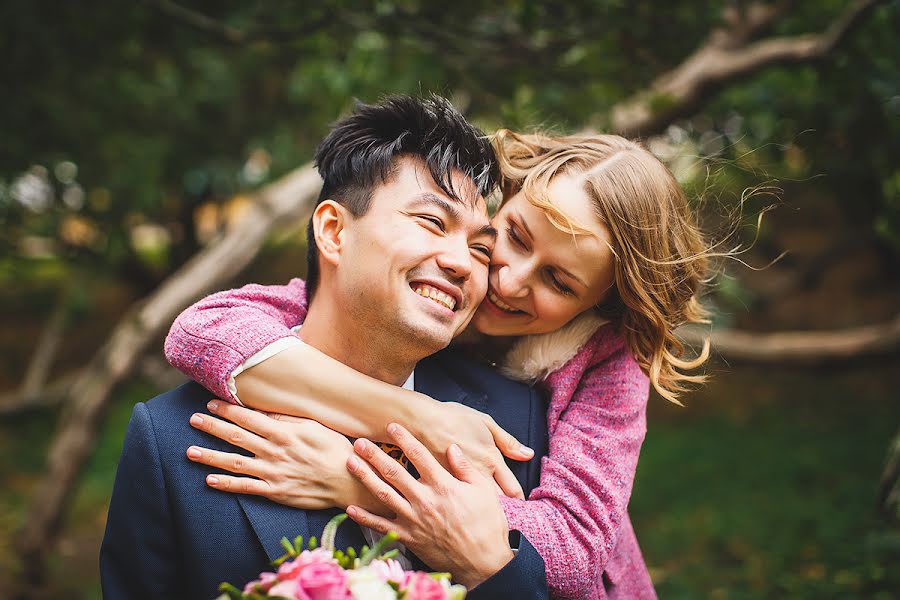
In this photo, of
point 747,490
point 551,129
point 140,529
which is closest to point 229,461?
point 140,529

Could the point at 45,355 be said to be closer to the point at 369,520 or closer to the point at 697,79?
the point at 697,79

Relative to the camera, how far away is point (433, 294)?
202 cm

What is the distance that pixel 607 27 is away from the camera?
10.4 ft

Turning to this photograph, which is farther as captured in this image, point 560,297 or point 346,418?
point 560,297

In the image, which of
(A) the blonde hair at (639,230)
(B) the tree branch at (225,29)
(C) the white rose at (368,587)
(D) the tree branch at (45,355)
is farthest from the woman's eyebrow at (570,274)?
(D) the tree branch at (45,355)

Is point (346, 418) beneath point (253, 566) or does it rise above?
above

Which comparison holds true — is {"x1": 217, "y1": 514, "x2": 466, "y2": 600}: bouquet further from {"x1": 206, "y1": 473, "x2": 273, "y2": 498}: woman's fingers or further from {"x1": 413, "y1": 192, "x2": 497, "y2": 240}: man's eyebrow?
{"x1": 413, "y1": 192, "x2": 497, "y2": 240}: man's eyebrow

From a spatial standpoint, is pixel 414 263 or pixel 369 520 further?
pixel 414 263

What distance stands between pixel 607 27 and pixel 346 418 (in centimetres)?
208

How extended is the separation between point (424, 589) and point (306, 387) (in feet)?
2.47

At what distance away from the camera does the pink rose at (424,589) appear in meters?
1.37

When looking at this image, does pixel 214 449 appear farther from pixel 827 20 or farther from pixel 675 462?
pixel 675 462

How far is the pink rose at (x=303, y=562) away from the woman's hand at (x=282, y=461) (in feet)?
1.56

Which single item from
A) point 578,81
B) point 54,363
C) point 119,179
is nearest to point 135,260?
point 54,363
